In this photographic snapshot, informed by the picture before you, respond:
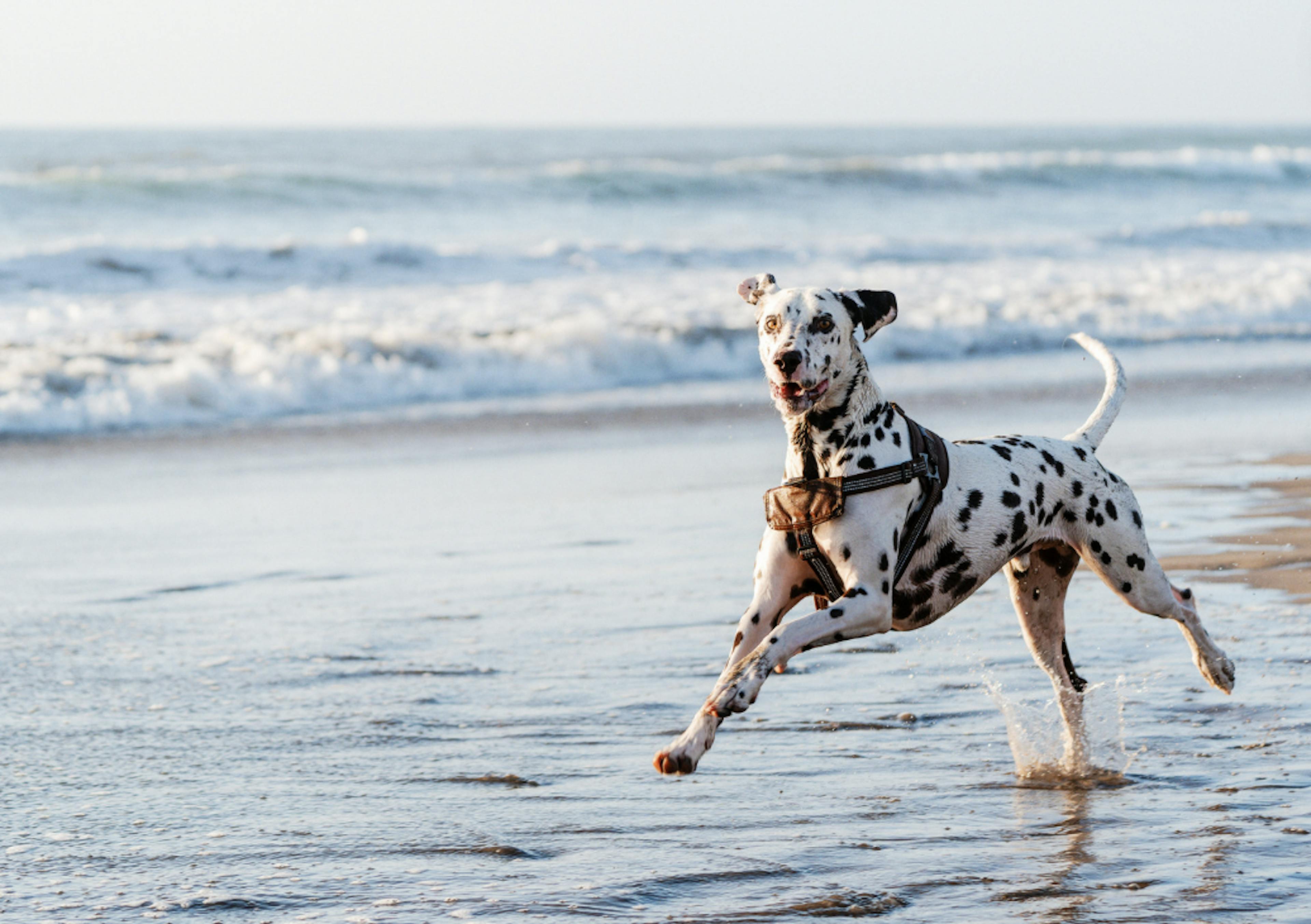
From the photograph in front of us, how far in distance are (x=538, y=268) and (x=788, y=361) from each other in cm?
1735

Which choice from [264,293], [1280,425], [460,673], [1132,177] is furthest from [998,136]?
[460,673]

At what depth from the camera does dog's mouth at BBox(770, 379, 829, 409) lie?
4.35 meters

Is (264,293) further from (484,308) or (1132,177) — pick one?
(1132,177)

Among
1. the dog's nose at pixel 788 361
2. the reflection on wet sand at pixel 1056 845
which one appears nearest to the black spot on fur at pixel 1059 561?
the reflection on wet sand at pixel 1056 845

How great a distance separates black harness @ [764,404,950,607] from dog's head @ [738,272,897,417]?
8.1 inches

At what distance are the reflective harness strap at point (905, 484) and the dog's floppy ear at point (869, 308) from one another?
0.77 feet

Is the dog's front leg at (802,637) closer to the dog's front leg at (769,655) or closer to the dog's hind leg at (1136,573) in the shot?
the dog's front leg at (769,655)

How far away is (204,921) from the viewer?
396cm

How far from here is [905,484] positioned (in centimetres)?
457

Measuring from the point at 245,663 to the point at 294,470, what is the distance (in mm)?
4421

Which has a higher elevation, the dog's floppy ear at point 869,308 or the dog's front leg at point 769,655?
the dog's floppy ear at point 869,308

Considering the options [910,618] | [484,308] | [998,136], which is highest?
[998,136]

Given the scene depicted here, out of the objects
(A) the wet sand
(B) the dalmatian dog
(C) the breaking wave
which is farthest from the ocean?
(B) the dalmatian dog

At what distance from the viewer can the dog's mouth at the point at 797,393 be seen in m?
4.35
